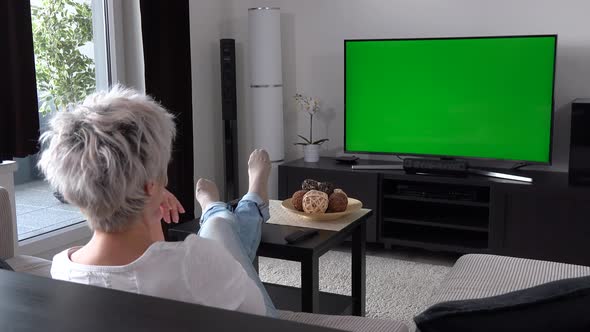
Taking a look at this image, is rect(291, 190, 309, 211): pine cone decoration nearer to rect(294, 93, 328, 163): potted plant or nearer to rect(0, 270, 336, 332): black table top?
rect(294, 93, 328, 163): potted plant

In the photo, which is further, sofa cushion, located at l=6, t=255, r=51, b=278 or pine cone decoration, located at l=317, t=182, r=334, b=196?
pine cone decoration, located at l=317, t=182, r=334, b=196

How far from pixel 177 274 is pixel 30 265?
1.27m


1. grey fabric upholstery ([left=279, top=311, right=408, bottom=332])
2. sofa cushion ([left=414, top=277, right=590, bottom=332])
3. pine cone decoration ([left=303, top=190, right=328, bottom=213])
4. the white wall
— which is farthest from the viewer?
the white wall

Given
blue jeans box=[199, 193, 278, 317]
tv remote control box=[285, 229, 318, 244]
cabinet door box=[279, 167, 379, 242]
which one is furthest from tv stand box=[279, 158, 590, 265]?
blue jeans box=[199, 193, 278, 317]

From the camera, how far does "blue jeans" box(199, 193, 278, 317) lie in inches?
75.7

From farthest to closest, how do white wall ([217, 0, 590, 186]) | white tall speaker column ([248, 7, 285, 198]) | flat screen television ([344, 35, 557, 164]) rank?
white tall speaker column ([248, 7, 285, 198]) < white wall ([217, 0, 590, 186]) < flat screen television ([344, 35, 557, 164])

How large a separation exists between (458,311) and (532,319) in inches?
5.1

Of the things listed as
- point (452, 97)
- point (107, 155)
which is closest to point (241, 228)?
point (107, 155)

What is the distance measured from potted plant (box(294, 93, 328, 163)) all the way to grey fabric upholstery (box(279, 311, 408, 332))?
8.74 feet

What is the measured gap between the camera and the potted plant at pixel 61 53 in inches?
150

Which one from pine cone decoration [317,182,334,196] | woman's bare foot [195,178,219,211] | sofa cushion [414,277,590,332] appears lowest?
pine cone decoration [317,182,334,196]

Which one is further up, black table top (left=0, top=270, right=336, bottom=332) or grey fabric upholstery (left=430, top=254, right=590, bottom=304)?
black table top (left=0, top=270, right=336, bottom=332)

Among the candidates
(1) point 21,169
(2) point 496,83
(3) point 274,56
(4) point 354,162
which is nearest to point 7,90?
(1) point 21,169

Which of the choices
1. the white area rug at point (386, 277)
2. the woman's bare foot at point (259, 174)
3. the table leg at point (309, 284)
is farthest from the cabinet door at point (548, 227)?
the woman's bare foot at point (259, 174)
